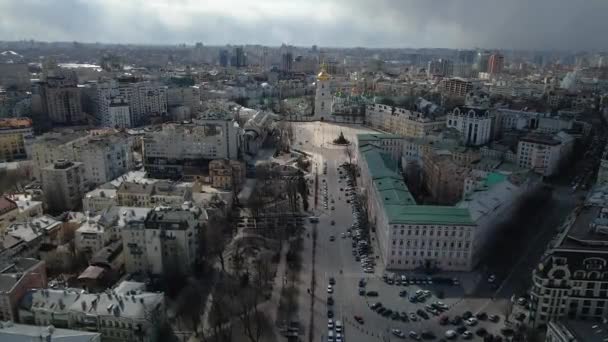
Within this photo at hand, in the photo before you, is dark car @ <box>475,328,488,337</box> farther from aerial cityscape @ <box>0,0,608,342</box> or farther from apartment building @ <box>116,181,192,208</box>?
apartment building @ <box>116,181,192,208</box>

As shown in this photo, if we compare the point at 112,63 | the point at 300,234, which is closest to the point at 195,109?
the point at 300,234

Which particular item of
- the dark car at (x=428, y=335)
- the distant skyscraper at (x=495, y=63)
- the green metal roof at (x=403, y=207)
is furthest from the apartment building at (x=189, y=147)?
the distant skyscraper at (x=495, y=63)

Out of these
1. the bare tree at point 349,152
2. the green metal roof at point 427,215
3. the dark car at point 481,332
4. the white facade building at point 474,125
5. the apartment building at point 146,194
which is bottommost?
the dark car at point 481,332

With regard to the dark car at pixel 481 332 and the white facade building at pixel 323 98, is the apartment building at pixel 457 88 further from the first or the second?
the dark car at pixel 481 332

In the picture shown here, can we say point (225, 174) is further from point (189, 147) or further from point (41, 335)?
point (41, 335)

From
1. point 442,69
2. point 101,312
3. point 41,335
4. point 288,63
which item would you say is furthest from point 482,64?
point 41,335

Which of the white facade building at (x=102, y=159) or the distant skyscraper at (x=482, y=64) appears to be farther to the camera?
the distant skyscraper at (x=482, y=64)

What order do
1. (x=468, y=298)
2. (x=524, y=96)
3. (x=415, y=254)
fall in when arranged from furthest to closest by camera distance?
1. (x=524, y=96)
2. (x=415, y=254)
3. (x=468, y=298)

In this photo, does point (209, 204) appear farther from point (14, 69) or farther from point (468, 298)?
point (14, 69)
